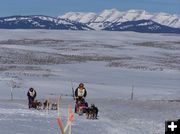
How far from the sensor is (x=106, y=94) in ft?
116

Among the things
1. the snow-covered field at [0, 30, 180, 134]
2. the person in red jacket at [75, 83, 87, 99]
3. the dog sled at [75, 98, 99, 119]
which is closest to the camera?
the snow-covered field at [0, 30, 180, 134]

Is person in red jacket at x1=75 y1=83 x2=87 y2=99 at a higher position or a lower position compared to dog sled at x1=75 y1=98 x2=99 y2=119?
higher

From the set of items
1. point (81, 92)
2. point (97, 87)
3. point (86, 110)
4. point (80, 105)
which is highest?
point (81, 92)

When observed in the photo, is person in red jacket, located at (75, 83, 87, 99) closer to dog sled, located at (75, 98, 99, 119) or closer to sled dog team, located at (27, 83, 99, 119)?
sled dog team, located at (27, 83, 99, 119)

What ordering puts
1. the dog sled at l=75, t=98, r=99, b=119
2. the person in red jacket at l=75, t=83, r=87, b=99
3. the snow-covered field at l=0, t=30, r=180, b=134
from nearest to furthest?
the snow-covered field at l=0, t=30, r=180, b=134
the dog sled at l=75, t=98, r=99, b=119
the person in red jacket at l=75, t=83, r=87, b=99

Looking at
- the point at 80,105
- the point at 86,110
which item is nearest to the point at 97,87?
the point at 80,105

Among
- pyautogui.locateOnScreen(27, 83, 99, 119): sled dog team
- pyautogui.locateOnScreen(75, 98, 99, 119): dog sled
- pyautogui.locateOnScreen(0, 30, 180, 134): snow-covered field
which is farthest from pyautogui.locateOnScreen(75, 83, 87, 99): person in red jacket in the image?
pyautogui.locateOnScreen(0, 30, 180, 134): snow-covered field

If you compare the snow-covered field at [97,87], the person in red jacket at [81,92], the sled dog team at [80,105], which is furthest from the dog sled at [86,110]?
the snow-covered field at [97,87]

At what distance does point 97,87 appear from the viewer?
38.6 metres

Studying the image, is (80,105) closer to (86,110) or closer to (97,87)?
(86,110)

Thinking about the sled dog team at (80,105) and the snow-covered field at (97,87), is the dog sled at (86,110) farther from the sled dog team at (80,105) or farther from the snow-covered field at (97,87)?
the snow-covered field at (97,87)

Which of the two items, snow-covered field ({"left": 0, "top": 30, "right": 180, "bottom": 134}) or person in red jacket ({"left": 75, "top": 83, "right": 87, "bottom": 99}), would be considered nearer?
snow-covered field ({"left": 0, "top": 30, "right": 180, "bottom": 134})

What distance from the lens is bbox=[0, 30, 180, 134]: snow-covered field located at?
1796cm

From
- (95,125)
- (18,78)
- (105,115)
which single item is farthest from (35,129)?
(18,78)
